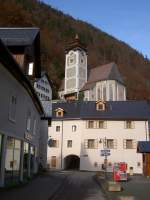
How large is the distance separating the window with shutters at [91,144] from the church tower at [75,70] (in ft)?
177

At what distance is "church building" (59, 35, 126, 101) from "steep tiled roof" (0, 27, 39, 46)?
260ft

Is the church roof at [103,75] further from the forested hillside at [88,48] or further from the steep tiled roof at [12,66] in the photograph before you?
the steep tiled roof at [12,66]

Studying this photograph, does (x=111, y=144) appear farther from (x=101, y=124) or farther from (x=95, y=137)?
(x=101, y=124)

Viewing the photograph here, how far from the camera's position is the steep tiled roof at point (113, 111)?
55.4 meters

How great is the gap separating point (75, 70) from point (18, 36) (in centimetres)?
9121

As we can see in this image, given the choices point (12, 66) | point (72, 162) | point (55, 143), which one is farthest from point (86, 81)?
point (12, 66)

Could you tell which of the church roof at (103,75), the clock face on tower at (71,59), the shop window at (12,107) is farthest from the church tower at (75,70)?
the shop window at (12,107)

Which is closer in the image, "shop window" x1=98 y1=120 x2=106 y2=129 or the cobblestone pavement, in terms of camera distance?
the cobblestone pavement

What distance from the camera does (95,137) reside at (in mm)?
55156

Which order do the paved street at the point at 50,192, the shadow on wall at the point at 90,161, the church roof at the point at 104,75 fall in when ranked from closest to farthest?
the paved street at the point at 50,192
the shadow on wall at the point at 90,161
the church roof at the point at 104,75

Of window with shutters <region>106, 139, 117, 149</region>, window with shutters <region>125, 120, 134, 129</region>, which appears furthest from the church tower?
window with shutters <region>106, 139, 117, 149</region>

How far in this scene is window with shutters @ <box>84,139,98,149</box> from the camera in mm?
54969

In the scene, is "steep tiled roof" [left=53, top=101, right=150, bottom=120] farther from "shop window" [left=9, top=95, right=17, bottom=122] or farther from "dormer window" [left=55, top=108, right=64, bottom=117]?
"shop window" [left=9, top=95, right=17, bottom=122]

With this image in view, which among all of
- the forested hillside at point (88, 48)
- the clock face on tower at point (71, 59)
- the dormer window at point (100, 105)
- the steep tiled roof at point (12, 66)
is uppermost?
the forested hillside at point (88, 48)
